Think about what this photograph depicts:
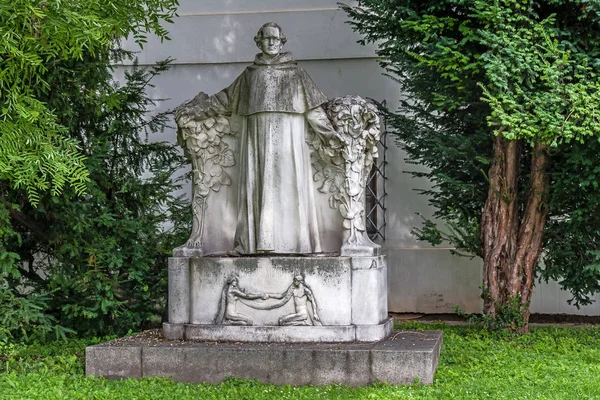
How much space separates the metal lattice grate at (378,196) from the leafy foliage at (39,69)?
4.93m

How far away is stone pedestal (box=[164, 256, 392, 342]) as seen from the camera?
7.99 metres

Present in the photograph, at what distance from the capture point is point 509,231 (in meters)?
10.4

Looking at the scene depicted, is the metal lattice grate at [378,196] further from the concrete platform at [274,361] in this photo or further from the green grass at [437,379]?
the concrete platform at [274,361]

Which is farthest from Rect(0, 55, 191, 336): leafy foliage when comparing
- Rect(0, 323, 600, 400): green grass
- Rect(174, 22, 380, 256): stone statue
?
Rect(174, 22, 380, 256): stone statue

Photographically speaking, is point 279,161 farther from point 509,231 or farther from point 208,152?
point 509,231

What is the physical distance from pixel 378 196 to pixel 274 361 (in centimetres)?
634

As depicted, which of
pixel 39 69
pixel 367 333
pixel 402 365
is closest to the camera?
pixel 402 365

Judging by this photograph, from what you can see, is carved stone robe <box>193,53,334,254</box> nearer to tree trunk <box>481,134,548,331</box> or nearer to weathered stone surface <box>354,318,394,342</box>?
weathered stone surface <box>354,318,394,342</box>

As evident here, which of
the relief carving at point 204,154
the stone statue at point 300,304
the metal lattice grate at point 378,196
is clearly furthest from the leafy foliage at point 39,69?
the metal lattice grate at point 378,196

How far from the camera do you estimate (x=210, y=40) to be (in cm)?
1402

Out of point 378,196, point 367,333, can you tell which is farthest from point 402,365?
point 378,196

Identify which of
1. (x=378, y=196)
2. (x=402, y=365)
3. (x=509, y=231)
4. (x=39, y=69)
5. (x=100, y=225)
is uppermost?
(x=39, y=69)

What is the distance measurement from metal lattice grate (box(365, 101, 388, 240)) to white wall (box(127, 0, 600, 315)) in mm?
94

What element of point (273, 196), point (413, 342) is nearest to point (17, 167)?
point (273, 196)
